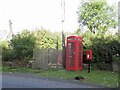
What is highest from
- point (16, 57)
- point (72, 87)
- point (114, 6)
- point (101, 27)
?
point (114, 6)

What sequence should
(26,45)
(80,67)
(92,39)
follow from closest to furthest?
1. (80,67)
2. (92,39)
3. (26,45)

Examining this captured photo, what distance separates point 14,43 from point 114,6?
14.7 m

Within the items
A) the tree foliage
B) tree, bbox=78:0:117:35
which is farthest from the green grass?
tree, bbox=78:0:117:35

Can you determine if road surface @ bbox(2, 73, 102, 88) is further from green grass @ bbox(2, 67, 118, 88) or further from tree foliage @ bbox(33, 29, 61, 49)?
tree foliage @ bbox(33, 29, 61, 49)

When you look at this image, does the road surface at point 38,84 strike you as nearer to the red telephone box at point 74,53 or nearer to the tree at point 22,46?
the red telephone box at point 74,53

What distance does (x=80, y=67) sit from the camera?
19.1 meters

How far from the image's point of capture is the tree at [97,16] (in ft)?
104

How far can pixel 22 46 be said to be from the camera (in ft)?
71.8

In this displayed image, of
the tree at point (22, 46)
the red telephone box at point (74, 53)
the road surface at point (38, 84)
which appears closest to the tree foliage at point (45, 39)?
the tree at point (22, 46)

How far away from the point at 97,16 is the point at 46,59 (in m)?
12.9

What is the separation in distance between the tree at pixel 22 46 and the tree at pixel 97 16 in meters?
10.7

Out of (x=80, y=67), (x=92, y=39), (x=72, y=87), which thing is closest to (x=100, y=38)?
(x=92, y=39)

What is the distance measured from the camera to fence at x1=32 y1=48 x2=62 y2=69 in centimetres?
2070

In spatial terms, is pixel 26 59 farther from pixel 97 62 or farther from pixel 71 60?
pixel 97 62
